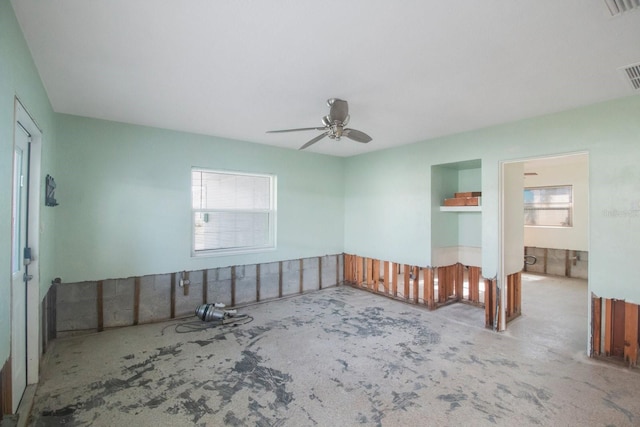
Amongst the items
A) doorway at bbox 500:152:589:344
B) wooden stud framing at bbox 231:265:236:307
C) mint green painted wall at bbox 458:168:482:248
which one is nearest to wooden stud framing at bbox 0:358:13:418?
wooden stud framing at bbox 231:265:236:307

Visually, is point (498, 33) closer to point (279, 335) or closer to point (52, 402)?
point (279, 335)

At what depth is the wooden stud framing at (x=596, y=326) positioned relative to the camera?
3.04m

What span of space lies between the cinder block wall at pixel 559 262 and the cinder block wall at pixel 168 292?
568cm

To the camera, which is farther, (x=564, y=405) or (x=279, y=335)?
(x=279, y=335)

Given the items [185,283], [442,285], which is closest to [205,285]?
[185,283]

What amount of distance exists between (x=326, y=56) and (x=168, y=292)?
143 inches

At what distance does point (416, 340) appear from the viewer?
3.44 metres

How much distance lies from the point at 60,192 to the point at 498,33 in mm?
4511

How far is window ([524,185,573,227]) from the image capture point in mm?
7000

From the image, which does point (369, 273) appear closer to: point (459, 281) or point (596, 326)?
point (459, 281)

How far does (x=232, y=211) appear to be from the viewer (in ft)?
15.5

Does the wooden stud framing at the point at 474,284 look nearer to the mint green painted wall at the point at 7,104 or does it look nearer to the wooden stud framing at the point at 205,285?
the wooden stud framing at the point at 205,285

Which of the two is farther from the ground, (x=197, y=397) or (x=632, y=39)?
(x=632, y=39)

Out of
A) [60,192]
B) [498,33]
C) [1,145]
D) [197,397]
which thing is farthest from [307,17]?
[60,192]
